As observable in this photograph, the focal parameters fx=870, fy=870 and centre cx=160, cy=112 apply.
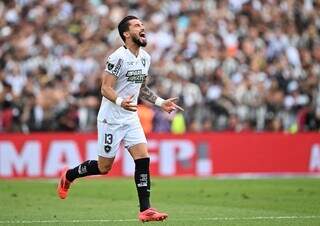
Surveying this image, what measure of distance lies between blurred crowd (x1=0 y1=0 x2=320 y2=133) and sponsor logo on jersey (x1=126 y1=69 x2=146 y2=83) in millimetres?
12158

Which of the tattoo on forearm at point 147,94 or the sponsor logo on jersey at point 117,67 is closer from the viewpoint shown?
the sponsor logo on jersey at point 117,67

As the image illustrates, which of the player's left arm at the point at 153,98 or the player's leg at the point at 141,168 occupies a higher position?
the player's left arm at the point at 153,98

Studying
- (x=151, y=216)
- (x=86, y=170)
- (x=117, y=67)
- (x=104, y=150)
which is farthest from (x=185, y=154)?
(x=151, y=216)

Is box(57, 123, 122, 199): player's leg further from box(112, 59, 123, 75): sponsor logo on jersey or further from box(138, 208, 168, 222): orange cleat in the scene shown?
box(138, 208, 168, 222): orange cleat

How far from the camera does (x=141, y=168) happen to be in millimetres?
12023

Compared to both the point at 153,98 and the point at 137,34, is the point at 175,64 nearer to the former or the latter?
the point at 153,98

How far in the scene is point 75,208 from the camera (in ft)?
47.8

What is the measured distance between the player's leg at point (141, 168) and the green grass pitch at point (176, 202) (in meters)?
0.36

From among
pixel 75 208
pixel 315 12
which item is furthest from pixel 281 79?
pixel 75 208

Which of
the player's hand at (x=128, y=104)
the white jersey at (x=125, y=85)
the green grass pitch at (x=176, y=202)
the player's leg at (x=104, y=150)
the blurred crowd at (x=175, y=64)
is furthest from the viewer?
the blurred crowd at (x=175, y=64)

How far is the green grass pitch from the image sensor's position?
12477 mm

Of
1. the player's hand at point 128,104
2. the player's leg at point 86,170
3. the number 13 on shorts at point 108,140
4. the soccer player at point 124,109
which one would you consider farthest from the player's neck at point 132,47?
the player's leg at point 86,170

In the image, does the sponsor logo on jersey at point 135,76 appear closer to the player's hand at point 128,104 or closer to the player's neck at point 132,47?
the player's neck at point 132,47

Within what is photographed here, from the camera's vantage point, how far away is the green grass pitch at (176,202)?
12.5 meters
